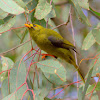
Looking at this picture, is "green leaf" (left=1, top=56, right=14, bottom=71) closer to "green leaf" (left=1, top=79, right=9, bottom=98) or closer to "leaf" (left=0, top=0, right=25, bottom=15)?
"green leaf" (left=1, top=79, right=9, bottom=98)

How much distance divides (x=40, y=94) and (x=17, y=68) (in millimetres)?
393

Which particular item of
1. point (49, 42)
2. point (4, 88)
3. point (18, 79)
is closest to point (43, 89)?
point (18, 79)

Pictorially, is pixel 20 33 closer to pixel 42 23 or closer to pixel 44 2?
pixel 42 23

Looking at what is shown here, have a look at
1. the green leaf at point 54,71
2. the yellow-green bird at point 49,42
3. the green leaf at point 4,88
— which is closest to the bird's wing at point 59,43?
the yellow-green bird at point 49,42

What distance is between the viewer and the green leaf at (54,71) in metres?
2.12

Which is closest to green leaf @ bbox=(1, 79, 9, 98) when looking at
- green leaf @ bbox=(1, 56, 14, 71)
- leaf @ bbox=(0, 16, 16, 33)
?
green leaf @ bbox=(1, 56, 14, 71)

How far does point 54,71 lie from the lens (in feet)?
7.03

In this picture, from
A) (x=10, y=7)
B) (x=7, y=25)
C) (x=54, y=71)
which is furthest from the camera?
(x=7, y=25)

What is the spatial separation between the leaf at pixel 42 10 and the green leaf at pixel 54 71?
52 centimetres

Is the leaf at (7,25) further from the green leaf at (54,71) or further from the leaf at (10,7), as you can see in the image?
the green leaf at (54,71)

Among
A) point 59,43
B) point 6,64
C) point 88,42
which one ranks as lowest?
point 88,42

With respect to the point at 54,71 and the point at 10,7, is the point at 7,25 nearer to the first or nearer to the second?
the point at 10,7

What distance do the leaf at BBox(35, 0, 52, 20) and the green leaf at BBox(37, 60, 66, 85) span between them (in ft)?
1.69

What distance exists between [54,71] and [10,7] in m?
0.80
